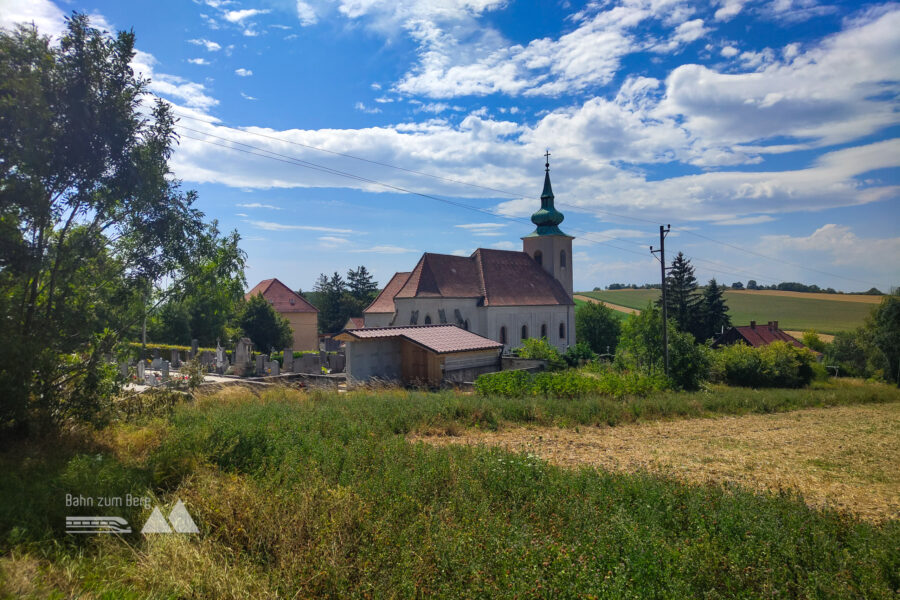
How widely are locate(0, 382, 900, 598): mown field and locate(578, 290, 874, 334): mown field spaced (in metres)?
49.5

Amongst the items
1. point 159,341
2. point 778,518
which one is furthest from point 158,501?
point 159,341

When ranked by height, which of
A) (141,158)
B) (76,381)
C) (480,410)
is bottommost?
(480,410)

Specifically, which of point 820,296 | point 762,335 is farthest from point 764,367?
point 820,296

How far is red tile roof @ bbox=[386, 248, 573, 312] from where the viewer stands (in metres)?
35.8

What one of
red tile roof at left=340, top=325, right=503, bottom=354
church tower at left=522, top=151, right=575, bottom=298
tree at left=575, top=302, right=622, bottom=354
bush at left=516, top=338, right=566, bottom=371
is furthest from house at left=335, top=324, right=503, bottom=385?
tree at left=575, top=302, right=622, bottom=354

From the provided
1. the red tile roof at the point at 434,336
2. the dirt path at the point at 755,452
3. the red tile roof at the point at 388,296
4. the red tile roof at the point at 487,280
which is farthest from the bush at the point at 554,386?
the red tile roof at the point at 388,296

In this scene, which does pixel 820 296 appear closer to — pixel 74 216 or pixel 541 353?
pixel 541 353

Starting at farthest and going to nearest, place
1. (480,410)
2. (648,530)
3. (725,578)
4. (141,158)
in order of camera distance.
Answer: (480,410) → (141,158) → (648,530) → (725,578)

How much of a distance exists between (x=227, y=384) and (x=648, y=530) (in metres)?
15.8

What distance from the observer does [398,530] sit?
529cm

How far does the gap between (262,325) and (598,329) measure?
32796 millimetres

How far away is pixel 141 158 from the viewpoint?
8.56 m

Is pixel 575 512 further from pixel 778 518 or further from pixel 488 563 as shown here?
pixel 778 518

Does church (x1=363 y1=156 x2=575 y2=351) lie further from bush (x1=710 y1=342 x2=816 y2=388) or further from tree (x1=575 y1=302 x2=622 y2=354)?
bush (x1=710 y1=342 x2=816 y2=388)
